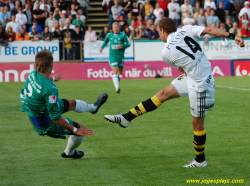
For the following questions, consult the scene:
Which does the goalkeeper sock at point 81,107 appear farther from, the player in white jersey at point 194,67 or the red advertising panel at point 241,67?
the red advertising panel at point 241,67

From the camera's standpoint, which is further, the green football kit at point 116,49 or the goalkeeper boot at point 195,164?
the green football kit at point 116,49

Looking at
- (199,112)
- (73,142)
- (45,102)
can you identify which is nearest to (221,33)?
(199,112)

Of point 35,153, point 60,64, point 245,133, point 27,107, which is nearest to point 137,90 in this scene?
point 60,64

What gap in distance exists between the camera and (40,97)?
6605 mm

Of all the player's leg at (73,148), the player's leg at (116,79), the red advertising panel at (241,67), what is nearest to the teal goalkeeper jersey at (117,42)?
the player's leg at (116,79)

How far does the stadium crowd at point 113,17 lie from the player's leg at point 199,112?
19.0m

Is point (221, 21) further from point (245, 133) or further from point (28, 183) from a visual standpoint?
point (28, 183)

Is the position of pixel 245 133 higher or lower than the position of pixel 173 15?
lower

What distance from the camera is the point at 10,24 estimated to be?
2619cm

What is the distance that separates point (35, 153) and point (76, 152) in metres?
0.77

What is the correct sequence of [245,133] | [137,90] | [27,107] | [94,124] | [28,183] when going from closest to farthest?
[28,183]
[27,107]
[245,133]
[94,124]
[137,90]

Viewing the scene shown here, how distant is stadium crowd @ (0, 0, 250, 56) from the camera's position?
86.3 ft

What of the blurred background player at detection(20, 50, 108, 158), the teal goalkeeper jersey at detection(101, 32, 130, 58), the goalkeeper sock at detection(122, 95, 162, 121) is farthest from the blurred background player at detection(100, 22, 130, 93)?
the blurred background player at detection(20, 50, 108, 158)

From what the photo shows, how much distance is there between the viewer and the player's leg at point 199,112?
23.4 feet
